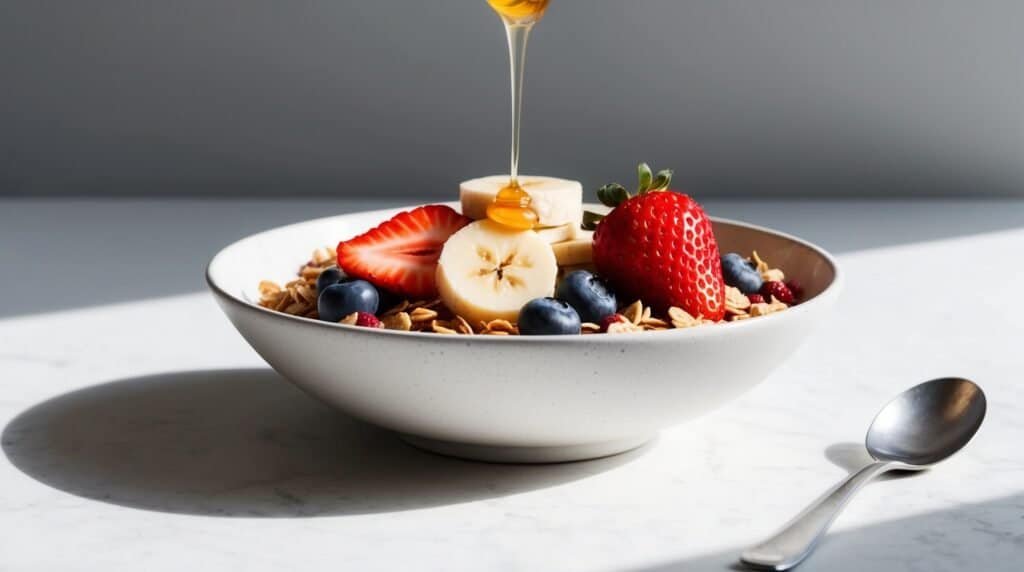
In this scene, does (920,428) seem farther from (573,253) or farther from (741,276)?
(573,253)

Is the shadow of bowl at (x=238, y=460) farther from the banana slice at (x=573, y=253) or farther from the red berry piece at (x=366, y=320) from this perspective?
the banana slice at (x=573, y=253)

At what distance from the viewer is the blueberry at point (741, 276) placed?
116 centimetres

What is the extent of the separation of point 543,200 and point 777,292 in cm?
23

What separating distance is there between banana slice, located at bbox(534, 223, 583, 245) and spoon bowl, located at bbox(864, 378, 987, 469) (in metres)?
0.31

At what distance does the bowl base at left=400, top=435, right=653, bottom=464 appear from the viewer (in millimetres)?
980

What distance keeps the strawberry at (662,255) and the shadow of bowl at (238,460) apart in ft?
0.46

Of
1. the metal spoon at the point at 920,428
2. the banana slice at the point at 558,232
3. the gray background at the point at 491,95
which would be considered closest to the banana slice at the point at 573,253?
the banana slice at the point at 558,232

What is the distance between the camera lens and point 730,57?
238 cm

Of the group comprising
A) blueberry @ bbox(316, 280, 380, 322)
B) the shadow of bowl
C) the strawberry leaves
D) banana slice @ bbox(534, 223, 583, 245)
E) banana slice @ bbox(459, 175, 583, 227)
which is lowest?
the shadow of bowl

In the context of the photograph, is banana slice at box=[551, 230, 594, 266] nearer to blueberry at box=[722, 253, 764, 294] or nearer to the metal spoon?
blueberry at box=[722, 253, 764, 294]

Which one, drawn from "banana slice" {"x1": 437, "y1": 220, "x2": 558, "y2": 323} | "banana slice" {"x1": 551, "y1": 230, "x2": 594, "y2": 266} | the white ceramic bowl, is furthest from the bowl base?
"banana slice" {"x1": 551, "y1": 230, "x2": 594, "y2": 266}

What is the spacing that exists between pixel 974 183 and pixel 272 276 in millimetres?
1681

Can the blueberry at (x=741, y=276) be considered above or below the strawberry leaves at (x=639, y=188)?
below

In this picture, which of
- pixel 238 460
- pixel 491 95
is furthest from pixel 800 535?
pixel 491 95
